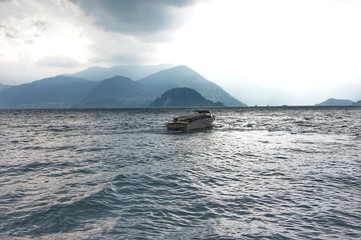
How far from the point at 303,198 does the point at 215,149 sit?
20114 millimetres

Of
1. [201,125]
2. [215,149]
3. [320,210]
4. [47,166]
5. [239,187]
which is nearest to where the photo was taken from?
[320,210]

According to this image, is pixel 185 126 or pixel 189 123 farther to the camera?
pixel 189 123

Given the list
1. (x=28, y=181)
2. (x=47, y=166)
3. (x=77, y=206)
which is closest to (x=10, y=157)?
(x=47, y=166)

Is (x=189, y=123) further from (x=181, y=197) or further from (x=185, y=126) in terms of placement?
(x=181, y=197)

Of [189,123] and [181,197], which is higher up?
[189,123]

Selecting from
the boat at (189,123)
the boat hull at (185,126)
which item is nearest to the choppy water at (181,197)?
the boat hull at (185,126)

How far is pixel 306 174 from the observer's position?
22625mm

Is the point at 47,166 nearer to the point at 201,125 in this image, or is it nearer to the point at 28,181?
the point at 28,181

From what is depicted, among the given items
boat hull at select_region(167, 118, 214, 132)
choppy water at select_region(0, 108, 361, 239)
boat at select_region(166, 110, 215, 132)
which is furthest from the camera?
boat at select_region(166, 110, 215, 132)

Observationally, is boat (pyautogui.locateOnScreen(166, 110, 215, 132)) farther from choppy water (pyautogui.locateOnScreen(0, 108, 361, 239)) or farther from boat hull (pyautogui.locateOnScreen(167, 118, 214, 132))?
choppy water (pyautogui.locateOnScreen(0, 108, 361, 239))

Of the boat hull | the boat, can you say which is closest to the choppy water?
the boat hull

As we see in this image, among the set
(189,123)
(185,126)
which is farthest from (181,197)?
(189,123)

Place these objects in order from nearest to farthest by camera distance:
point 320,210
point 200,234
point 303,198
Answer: point 200,234 < point 320,210 < point 303,198

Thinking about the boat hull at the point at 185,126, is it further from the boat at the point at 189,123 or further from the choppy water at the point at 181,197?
the choppy water at the point at 181,197
